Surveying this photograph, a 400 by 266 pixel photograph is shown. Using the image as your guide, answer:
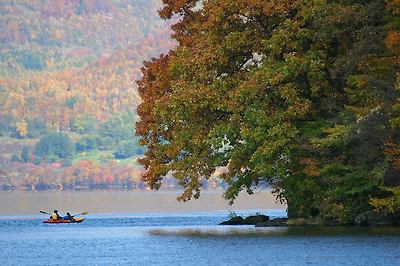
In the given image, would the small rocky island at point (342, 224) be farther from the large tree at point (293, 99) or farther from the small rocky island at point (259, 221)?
the large tree at point (293, 99)

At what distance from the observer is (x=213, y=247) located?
5547 centimetres

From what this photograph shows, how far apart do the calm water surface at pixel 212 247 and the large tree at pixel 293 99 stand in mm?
2918

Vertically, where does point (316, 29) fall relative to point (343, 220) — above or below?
above

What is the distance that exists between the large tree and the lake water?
2944 millimetres

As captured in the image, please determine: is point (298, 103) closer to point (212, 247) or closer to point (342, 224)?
point (342, 224)

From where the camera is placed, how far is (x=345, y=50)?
6500 cm

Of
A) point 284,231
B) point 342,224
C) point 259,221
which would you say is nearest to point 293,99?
point 284,231

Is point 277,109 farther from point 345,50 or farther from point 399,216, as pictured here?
point 399,216

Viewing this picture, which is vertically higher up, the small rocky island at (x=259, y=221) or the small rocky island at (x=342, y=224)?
the small rocky island at (x=259, y=221)

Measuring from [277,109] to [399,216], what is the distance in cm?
905

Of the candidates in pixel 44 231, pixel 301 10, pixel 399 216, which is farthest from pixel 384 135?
pixel 44 231

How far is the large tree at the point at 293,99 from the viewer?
6000 centimetres

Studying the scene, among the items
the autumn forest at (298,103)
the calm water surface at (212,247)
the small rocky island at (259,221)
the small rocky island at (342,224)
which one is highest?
the autumn forest at (298,103)

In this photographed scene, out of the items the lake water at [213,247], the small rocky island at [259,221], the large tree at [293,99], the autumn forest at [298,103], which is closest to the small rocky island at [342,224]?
the small rocky island at [259,221]
